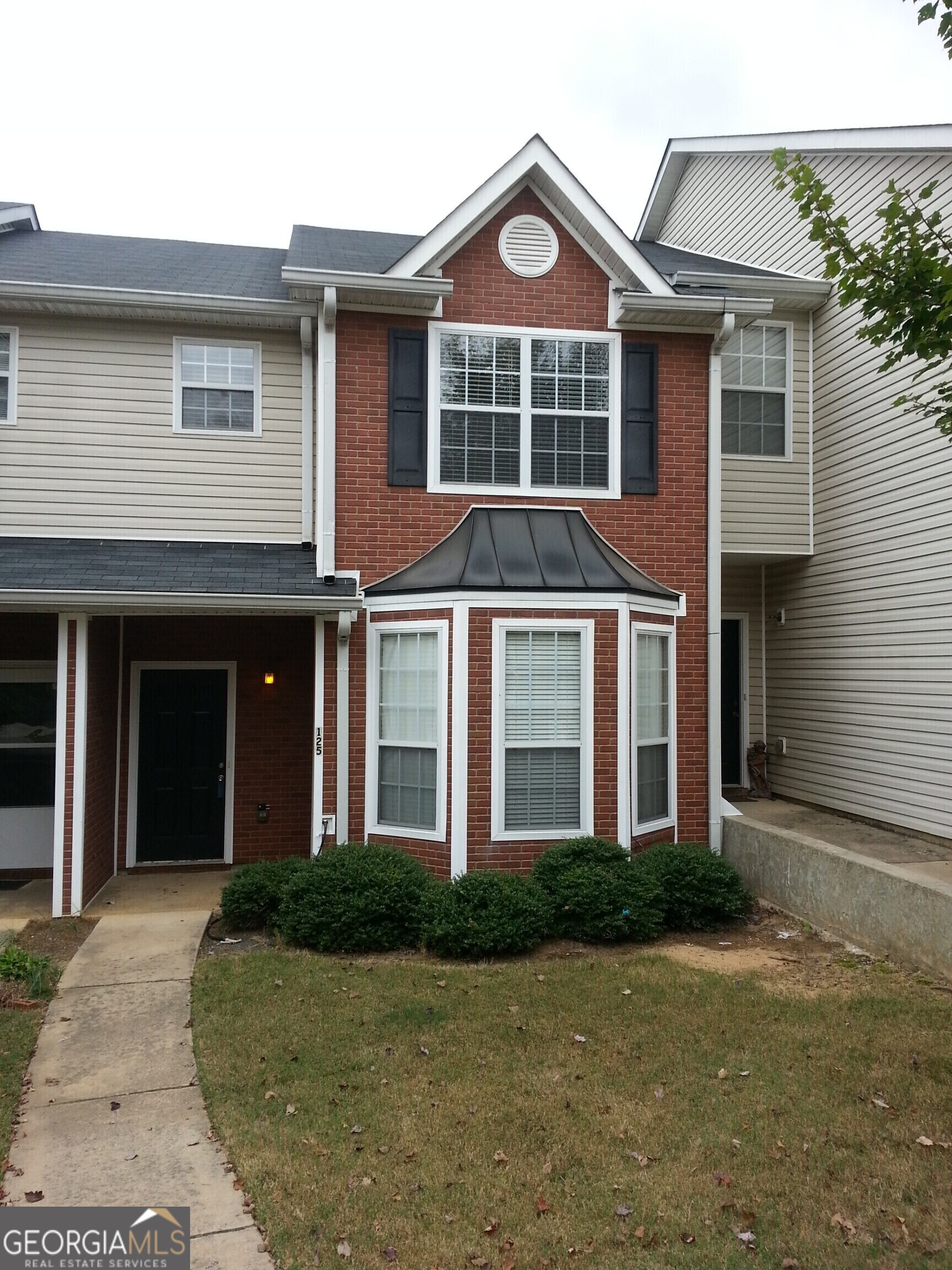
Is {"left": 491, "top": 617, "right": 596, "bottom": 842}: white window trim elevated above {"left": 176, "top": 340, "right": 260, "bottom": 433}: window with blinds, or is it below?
below

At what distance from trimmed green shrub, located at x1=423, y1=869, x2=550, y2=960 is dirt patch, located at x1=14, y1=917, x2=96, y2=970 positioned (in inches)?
117

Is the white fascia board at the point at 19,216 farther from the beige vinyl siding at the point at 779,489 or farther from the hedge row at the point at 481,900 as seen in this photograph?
the beige vinyl siding at the point at 779,489

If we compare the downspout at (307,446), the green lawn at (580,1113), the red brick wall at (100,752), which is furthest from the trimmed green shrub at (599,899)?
the downspout at (307,446)

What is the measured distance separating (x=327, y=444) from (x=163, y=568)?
2051 millimetres

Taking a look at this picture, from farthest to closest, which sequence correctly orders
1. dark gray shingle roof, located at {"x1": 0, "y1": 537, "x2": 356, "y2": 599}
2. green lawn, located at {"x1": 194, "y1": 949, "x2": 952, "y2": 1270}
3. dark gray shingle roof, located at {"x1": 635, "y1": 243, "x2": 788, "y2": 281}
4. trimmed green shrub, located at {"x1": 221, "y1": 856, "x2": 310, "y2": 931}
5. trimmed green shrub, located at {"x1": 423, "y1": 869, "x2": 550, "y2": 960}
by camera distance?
dark gray shingle roof, located at {"x1": 635, "y1": 243, "x2": 788, "y2": 281}, dark gray shingle roof, located at {"x1": 0, "y1": 537, "x2": 356, "y2": 599}, trimmed green shrub, located at {"x1": 221, "y1": 856, "x2": 310, "y2": 931}, trimmed green shrub, located at {"x1": 423, "y1": 869, "x2": 550, "y2": 960}, green lawn, located at {"x1": 194, "y1": 949, "x2": 952, "y2": 1270}

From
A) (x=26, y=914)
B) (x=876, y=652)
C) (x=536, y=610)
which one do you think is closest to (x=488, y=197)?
(x=536, y=610)

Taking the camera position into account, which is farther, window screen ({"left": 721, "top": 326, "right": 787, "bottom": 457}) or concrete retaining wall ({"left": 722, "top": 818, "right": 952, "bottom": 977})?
window screen ({"left": 721, "top": 326, "right": 787, "bottom": 457})

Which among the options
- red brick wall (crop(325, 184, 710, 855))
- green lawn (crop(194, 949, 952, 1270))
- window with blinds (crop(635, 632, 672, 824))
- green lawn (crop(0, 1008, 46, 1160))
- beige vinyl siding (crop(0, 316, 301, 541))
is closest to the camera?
green lawn (crop(194, 949, 952, 1270))

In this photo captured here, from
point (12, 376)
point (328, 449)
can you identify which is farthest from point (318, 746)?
point (12, 376)

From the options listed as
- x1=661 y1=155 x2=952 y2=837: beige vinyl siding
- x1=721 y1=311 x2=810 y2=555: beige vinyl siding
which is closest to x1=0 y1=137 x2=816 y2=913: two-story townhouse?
x1=721 y1=311 x2=810 y2=555: beige vinyl siding

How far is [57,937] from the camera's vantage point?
7.71 meters

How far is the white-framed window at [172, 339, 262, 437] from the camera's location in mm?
9906

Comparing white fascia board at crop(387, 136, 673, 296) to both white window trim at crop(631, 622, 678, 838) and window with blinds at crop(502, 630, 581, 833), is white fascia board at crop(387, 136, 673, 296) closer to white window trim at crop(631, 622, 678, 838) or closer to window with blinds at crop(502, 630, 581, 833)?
white window trim at crop(631, 622, 678, 838)

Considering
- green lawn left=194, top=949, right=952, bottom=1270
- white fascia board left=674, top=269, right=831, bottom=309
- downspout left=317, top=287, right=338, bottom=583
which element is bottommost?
green lawn left=194, top=949, right=952, bottom=1270
